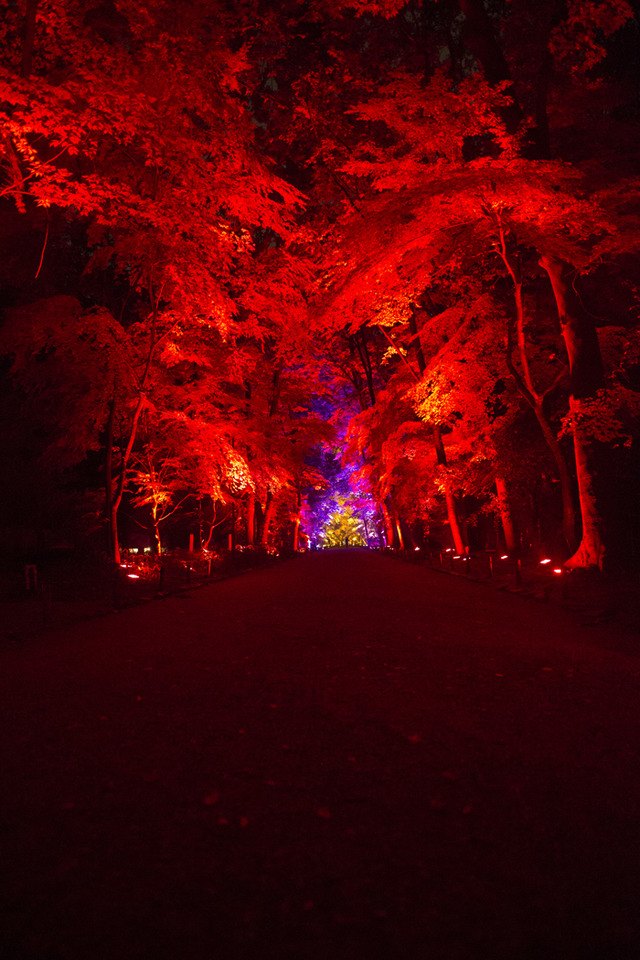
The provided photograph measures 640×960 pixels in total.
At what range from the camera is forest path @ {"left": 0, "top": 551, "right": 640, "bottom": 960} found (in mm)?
2490

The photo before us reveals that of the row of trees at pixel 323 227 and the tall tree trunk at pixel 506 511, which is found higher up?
the row of trees at pixel 323 227

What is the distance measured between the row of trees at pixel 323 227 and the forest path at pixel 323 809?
28.2 ft

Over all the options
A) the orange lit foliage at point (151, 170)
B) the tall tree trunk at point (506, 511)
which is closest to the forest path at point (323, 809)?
the orange lit foliage at point (151, 170)

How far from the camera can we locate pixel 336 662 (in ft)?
24.5

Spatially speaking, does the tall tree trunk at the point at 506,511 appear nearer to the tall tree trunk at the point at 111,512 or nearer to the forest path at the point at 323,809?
the tall tree trunk at the point at 111,512

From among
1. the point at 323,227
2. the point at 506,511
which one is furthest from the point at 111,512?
the point at 506,511

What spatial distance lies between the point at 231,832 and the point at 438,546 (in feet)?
125

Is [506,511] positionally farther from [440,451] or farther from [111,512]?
[111,512]

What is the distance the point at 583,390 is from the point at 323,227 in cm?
965

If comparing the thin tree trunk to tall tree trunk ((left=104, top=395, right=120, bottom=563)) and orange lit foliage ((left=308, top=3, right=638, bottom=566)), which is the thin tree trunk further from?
tall tree trunk ((left=104, top=395, right=120, bottom=563))

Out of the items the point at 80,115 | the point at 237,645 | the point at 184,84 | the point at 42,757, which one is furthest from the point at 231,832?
the point at 184,84

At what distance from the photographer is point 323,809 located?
11.6 feet

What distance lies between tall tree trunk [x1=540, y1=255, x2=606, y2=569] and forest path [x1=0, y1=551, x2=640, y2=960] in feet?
25.7

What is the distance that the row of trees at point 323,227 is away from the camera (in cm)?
1215
